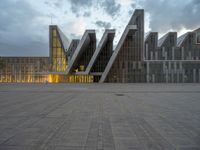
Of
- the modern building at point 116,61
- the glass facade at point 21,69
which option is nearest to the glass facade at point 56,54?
the modern building at point 116,61

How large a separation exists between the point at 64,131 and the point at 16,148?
61.6 inches

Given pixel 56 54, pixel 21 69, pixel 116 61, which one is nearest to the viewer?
pixel 116 61

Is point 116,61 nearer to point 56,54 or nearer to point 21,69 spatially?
point 56,54

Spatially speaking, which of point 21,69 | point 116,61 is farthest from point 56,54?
point 116,61

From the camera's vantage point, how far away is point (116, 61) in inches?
1826

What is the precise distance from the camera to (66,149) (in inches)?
156

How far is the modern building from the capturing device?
4484 cm

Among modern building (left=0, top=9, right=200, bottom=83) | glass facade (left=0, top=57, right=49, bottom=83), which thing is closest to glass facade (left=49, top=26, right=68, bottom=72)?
modern building (left=0, top=9, right=200, bottom=83)

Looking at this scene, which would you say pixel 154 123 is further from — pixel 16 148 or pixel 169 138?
pixel 16 148

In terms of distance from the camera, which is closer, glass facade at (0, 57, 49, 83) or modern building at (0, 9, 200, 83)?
modern building at (0, 9, 200, 83)

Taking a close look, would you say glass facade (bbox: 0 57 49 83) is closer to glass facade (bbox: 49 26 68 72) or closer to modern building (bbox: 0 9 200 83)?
modern building (bbox: 0 9 200 83)

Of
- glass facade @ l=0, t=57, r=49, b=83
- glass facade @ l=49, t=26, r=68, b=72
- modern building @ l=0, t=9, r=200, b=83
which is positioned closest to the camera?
modern building @ l=0, t=9, r=200, b=83

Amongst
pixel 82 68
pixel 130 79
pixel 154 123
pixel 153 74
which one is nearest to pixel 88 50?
pixel 82 68

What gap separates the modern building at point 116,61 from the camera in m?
44.8
